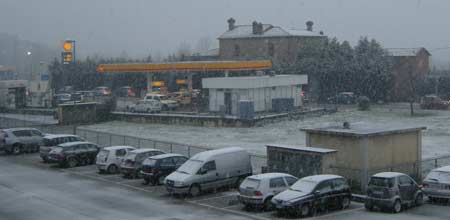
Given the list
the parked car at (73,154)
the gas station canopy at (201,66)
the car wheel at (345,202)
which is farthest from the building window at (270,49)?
the car wheel at (345,202)

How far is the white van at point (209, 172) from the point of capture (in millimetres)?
21953

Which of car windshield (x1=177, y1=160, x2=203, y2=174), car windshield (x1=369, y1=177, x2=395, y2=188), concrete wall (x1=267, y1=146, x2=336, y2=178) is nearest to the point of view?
car windshield (x1=369, y1=177, x2=395, y2=188)

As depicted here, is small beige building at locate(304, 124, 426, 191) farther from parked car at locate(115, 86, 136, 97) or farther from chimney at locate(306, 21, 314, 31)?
chimney at locate(306, 21, 314, 31)

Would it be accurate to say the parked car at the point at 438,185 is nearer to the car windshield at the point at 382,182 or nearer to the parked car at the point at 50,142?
the car windshield at the point at 382,182

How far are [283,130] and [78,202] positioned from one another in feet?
72.9

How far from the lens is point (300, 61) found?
68.0 meters

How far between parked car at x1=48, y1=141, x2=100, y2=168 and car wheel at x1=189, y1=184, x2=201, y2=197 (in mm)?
9227

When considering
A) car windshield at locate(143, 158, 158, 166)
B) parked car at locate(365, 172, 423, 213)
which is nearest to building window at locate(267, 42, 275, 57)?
car windshield at locate(143, 158, 158, 166)

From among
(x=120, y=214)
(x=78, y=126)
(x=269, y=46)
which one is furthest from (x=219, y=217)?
(x=269, y=46)

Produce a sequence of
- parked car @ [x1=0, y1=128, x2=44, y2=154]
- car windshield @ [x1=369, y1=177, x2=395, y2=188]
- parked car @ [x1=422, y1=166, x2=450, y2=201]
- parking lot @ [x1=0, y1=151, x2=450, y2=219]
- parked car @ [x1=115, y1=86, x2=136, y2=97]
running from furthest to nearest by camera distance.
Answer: parked car @ [x1=115, y1=86, x2=136, y2=97] → parked car @ [x1=0, y1=128, x2=44, y2=154] → parked car @ [x1=422, y1=166, x2=450, y2=201] → car windshield @ [x1=369, y1=177, x2=395, y2=188] → parking lot @ [x1=0, y1=151, x2=450, y2=219]

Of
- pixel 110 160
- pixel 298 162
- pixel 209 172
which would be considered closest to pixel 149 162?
pixel 209 172

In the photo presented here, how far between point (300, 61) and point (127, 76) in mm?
23387

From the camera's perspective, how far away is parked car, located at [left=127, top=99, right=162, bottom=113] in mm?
51841

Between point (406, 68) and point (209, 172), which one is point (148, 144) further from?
point (406, 68)
